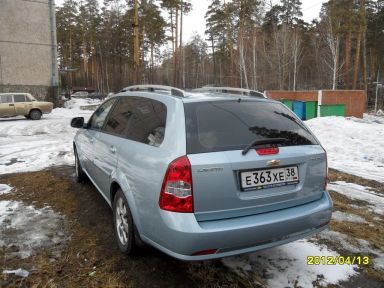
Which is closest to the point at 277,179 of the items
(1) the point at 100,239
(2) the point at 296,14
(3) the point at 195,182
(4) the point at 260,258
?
(3) the point at 195,182

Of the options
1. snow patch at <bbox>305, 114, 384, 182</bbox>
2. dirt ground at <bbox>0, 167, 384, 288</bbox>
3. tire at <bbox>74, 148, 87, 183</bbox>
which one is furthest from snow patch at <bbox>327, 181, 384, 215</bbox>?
tire at <bbox>74, 148, 87, 183</bbox>

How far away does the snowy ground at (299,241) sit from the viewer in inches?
127

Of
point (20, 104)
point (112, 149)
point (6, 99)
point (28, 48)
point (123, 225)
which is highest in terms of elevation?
point (28, 48)

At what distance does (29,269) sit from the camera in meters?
3.21

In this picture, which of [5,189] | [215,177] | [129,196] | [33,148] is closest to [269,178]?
[215,177]

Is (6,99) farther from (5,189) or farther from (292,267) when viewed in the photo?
(292,267)

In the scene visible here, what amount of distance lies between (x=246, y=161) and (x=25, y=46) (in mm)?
29476

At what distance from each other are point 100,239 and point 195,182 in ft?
6.15

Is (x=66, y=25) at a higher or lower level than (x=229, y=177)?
higher

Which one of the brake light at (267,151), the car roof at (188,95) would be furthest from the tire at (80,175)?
the brake light at (267,151)

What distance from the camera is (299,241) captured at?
150 inches

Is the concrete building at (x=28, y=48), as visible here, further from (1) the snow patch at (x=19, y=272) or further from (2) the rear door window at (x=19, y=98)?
(1) the snow patch at (x=19, y=272)

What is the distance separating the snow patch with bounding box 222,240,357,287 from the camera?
10.0ft

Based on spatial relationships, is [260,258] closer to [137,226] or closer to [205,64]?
[137,226]
